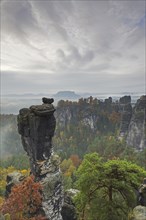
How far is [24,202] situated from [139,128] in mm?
118999

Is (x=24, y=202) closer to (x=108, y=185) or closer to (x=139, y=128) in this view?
(x=108, y=185)

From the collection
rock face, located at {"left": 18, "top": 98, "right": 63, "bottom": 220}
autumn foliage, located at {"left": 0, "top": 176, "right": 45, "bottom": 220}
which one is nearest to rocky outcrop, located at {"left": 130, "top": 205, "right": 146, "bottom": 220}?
autumn foliage, located at {"left": 0, "top": 176, "right": 45, "bottom": 220}

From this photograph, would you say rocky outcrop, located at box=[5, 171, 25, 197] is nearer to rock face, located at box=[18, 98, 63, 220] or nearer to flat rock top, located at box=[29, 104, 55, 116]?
rock face, located at box=[18, 98, 63, 220]

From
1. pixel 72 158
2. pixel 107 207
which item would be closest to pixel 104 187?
pixel 107 207

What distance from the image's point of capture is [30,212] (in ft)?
96.6

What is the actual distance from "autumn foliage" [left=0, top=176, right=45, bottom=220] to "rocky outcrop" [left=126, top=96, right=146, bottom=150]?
362 ft

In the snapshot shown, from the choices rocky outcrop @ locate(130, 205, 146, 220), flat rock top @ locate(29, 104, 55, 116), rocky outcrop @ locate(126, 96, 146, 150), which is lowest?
rocky outcrop @ locate(126, 96, 146, 150)

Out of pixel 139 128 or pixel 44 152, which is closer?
pixel 44 152

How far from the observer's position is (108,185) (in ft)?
82.5

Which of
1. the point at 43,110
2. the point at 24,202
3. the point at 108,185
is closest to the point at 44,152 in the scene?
the point at 43,110

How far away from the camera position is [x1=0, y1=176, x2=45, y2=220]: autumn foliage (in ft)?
91.0

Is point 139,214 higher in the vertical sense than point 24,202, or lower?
higher

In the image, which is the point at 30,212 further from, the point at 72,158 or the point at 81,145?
the point at 81,145

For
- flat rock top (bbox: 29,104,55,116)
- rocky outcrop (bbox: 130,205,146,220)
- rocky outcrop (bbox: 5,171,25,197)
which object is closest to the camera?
rocky outcrop (bbox: 130,205,146,220)
